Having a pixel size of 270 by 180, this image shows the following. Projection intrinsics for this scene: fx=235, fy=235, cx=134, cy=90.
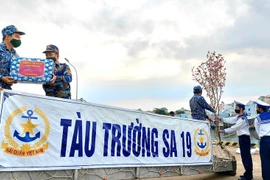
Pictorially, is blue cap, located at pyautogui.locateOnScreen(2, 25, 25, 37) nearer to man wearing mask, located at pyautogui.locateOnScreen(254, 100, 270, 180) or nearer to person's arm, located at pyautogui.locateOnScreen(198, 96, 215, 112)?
person's arm, located at pyautogui.locateOnScreen(198, 96, 215, 112)

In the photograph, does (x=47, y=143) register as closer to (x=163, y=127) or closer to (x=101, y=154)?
(x=101, y=154)

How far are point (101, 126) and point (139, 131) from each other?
739 mm

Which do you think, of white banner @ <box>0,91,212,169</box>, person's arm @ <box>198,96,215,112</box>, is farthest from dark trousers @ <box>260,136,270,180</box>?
person's arm @ <box>198,96,215,112</box>

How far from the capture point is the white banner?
2.57 metres

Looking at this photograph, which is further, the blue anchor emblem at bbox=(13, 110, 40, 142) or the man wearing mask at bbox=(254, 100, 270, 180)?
the man wearing mask at bbox=(254, 100, 270, 180)

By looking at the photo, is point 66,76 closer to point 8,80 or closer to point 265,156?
point 8,80

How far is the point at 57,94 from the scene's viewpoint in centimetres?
334

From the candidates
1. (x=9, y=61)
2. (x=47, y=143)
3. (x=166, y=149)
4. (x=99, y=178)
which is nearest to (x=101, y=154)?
(x=99, y=178)

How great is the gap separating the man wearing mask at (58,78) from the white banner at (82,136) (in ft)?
1.28

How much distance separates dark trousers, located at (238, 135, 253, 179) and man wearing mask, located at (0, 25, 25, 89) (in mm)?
4459

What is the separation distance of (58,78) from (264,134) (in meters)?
3.54

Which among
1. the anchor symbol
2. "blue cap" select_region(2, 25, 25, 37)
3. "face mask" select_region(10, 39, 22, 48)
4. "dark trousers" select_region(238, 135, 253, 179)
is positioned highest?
"blue cap" select_region(2, 25, 25, 37)

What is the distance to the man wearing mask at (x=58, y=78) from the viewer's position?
10.9 feet

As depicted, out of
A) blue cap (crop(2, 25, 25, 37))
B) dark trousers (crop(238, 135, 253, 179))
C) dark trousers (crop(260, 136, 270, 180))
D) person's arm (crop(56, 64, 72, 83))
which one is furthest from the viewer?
dark trousers (crop(238, 135, 253, 179))
